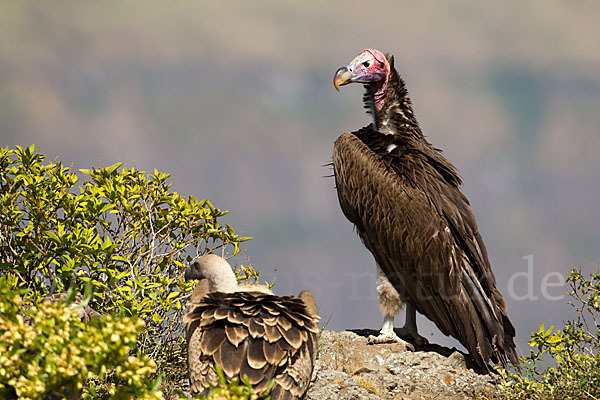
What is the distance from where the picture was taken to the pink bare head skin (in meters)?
10.7

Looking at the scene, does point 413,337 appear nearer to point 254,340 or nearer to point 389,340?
point 389,340

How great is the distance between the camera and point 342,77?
10578mm

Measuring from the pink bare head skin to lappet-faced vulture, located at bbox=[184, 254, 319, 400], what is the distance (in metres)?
4.98

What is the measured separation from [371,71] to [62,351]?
7.53 metres

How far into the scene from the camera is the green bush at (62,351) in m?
4.31

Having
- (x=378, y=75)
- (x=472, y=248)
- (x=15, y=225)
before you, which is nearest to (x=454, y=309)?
(x=472, y=248)

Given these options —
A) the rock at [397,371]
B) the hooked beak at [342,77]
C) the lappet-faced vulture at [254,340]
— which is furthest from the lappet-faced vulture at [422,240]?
the lappet-faced vulture at [254,340]

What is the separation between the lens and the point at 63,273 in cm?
792

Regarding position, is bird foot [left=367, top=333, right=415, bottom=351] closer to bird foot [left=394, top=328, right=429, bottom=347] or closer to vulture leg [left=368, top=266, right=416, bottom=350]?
A: vulture leg [left=368, top=266, right=416, bottom=350]

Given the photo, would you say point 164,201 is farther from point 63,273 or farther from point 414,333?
point 414,333

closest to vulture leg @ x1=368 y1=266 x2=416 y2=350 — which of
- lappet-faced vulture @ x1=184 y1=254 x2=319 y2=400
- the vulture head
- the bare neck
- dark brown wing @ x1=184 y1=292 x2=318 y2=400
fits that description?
the bare neck

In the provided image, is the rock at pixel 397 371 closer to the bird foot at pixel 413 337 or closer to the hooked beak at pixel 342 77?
the bird foot at pixel 413 337

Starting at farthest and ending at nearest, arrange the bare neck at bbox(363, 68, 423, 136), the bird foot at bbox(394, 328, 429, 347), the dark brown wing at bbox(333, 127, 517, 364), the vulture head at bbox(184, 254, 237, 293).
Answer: the bare neck at bbox(363, 68, 423, 136), the bird foot at bbox(394, 328, 429, 347), the dark brown wing at bbox(333, 127, 517, 364), the vulture head at bbox(184, 254, 237, 293)

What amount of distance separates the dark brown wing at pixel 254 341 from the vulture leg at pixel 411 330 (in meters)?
3.91
